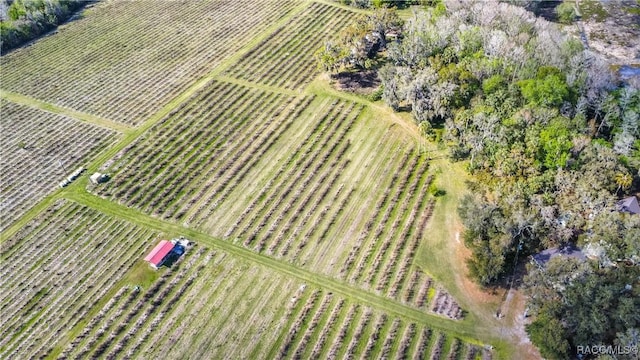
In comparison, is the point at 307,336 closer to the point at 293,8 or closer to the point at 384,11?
the point at 384,11

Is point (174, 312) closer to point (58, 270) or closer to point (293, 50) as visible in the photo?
point (58, 270)

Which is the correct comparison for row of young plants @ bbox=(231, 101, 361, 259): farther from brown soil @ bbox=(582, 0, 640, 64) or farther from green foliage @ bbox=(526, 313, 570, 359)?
brown soil @ bbox=(582, 0, 640, 64)

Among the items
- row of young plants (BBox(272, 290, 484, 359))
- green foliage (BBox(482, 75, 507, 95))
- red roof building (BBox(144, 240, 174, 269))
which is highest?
green foliage (BBox(482, 75, 507, 95))

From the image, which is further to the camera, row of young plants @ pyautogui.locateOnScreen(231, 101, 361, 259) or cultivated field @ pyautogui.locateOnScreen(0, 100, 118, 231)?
cultivated field @ pyautogui.locateOnScreen(0, 100, 118, 231)

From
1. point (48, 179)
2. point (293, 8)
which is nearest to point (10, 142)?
point (48, 179)

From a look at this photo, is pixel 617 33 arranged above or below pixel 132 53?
below

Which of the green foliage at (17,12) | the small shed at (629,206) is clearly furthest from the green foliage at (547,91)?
the green foliage at (17,12)

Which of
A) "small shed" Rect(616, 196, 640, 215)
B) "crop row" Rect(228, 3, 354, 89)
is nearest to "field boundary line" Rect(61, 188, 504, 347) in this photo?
"small shed" Rect(616, 196, 640, 215)

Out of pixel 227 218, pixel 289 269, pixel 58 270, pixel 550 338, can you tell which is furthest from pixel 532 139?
pixel 58 270
